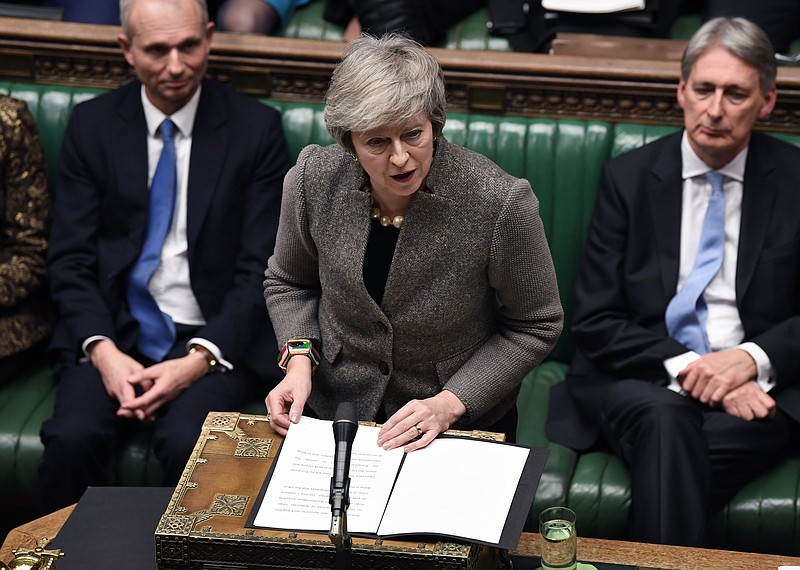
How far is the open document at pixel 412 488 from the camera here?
2.06 metres

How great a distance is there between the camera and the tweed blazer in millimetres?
2422

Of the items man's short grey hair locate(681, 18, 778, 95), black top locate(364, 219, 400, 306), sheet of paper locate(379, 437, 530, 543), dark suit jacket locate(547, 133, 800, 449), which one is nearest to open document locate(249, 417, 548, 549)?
sheet of paper locate(379, 437, 530, 543)

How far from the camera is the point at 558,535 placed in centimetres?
208

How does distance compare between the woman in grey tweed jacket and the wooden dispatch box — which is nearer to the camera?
the wooden dispatch box

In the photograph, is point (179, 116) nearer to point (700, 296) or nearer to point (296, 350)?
point (296, 350)

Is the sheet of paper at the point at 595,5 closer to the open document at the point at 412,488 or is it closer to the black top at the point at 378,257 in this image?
the black top at the point at 378,257

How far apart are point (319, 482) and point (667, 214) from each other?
1371 mm

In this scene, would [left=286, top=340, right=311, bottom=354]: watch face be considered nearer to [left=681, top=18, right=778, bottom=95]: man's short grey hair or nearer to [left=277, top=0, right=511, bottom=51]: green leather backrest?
[left=681, top=18, right=778, bottom=95]: man's short grey hair

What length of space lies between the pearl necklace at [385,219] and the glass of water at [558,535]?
2.21ft

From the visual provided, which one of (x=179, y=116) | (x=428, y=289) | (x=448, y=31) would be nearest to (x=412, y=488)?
(x=428, y=289)

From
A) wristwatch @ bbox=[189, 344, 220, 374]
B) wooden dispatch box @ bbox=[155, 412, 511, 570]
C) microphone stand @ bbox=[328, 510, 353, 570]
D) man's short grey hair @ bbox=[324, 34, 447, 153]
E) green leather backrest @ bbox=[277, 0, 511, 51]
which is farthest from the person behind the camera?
green leather backrest @ bbox=[277, 0, 511, 51]

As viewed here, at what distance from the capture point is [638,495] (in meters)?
2.85

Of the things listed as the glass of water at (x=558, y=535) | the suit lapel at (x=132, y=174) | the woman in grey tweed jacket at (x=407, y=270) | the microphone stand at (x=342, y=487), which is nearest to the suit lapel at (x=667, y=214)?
the woman in grey tweed jacket at (x=407, y=270)

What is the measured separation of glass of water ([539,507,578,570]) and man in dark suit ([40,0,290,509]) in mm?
1296
